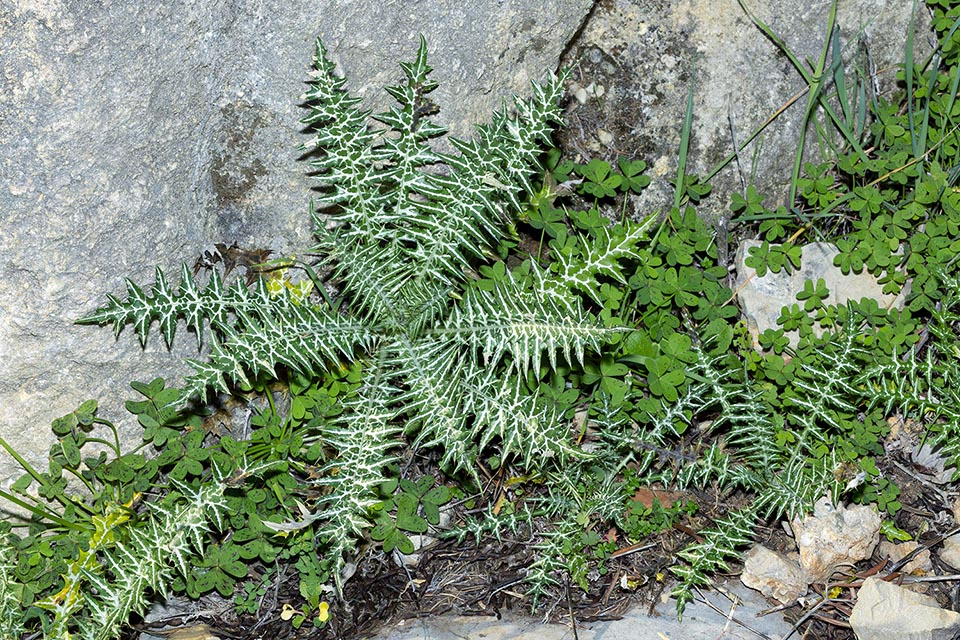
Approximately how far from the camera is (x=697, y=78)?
344 cm

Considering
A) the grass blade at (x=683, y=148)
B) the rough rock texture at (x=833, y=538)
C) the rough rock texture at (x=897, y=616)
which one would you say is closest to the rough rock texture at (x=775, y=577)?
the rough rock texture at (x=833, y=538)

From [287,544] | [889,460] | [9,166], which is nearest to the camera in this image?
[9,166]

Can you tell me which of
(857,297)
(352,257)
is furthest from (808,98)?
(352,257)

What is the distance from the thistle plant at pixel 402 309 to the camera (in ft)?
8.95

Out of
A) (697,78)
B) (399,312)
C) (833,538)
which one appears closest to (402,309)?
(399,312)

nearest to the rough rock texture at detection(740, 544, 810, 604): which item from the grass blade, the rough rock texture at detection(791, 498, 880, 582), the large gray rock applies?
the rough rock texture at detection(791, 498, 880, 582)

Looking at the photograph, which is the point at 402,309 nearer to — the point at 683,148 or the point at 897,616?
the point at 683,148

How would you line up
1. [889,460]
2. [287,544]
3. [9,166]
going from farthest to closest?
[889,460] < [287,544] < [9,166]

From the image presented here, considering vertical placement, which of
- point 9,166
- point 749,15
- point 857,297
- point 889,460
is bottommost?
point 889,460

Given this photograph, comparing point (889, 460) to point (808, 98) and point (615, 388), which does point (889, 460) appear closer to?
point (615, 388)

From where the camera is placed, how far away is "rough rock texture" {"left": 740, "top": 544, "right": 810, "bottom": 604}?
2828mm

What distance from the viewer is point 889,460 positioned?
3133 millimetres

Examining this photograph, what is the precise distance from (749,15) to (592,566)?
2.24m

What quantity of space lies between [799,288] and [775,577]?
1135mm
